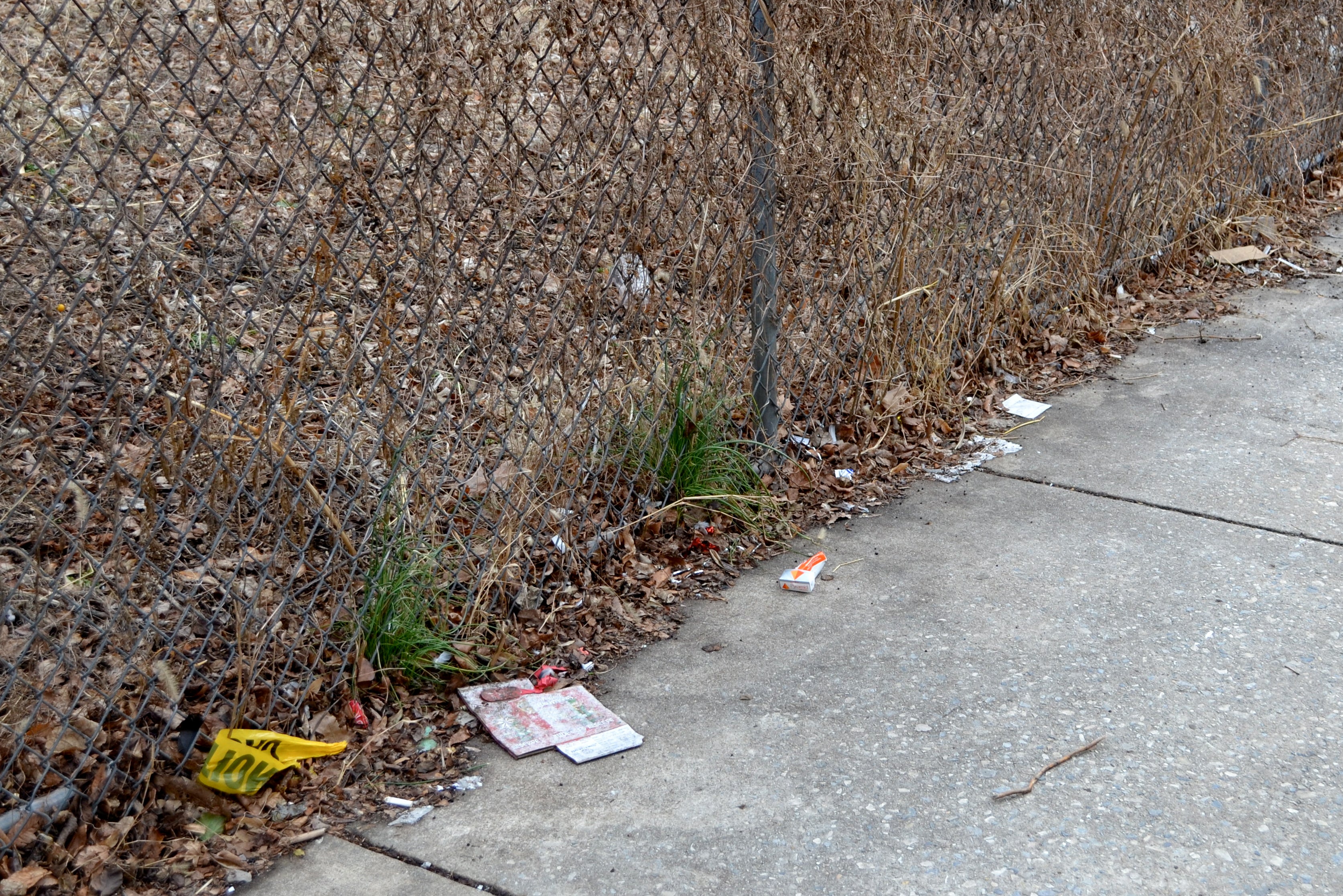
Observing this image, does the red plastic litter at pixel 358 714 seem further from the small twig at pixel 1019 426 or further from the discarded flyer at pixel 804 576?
the small twig at pixel 1019 426

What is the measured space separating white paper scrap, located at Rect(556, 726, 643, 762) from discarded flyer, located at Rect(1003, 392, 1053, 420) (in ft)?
8.92

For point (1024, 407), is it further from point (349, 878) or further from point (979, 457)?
point (349, 878)

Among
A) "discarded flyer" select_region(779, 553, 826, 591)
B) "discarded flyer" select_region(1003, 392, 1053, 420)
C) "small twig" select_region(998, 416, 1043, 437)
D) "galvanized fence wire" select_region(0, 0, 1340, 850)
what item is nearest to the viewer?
"galvanized fence wire" select_region(0, 0, 1340, 850)

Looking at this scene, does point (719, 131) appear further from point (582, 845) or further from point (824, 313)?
point (582, 845)

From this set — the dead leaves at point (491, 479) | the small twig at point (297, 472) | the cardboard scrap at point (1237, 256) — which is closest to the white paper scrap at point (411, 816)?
the small twig at point (297, 472)

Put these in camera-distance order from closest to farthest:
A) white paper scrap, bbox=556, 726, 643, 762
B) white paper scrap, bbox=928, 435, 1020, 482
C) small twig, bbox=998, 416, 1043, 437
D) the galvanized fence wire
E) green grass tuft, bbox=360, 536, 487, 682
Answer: the galvanized fence wire < white paper scrap, bbox=556, 726, 643, 762 < green grass tuft, bbox=360, 536, 487, 682 < white paper scrap, bbox=928, 435, 1020, 482 < small twig, bbox=998, 416, 1043, 437

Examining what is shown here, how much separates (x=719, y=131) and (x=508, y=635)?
5.94 ft

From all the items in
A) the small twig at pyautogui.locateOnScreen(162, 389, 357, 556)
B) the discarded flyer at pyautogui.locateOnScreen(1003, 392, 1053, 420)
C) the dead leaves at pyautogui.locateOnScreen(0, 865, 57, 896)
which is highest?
the small twig at pyautogui.locateOnScreen(162, 389, 357, 556)

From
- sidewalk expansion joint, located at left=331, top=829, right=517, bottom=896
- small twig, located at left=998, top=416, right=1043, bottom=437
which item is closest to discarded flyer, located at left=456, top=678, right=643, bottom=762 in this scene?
sidewalk expansion joint, located at left=331, top=829, right=517, bottom=896

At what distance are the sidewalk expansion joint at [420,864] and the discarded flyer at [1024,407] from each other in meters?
3.35

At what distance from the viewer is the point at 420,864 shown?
8.98 feet

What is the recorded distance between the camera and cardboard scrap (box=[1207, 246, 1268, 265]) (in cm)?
677

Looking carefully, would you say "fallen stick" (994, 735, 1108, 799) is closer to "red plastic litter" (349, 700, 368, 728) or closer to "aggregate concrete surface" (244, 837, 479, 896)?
"aggregate concrete surface" (244, 837, 479, 896)

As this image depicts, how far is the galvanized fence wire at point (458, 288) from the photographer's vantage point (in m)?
2.96
